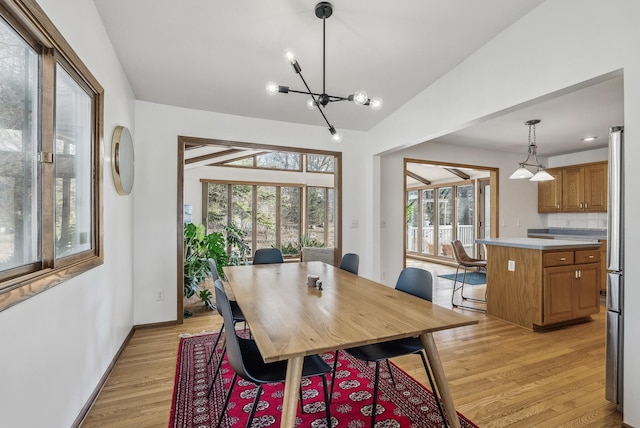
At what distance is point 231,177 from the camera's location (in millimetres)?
7684

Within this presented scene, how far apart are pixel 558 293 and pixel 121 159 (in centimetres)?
431

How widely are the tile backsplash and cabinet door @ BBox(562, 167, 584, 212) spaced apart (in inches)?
11.2

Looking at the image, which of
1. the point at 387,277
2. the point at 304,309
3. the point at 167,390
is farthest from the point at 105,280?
the point at 387,277

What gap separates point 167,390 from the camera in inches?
85.3

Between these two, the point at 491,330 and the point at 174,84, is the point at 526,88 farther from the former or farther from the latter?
the point at 174,84

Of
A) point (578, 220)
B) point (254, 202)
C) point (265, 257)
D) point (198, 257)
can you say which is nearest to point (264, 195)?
point (254, 202)

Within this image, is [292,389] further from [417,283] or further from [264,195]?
[264,195]

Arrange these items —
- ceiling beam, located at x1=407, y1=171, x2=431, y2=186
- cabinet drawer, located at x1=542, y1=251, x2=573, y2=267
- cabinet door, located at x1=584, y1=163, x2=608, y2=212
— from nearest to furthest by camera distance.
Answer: cabinet drawer, located at x1=542, y1=251, x2=573, y2=267 < cabinet door, located at x1=584, y1=163, x2=608, y2=212 < ceiling beam, located at x1=407, y1=171, x2=431, y2=186

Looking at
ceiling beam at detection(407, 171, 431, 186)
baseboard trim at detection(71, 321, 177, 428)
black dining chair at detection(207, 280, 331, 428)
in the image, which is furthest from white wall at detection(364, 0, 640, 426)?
ceiling beam at detection(407, 171, 431, 186)

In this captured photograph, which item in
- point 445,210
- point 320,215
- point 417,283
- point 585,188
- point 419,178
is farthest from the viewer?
point 419,178

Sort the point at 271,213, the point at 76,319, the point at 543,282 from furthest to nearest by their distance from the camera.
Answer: the point at 271,213, the point at 543,282, the point at 76,319

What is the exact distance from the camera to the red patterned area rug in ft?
6.01

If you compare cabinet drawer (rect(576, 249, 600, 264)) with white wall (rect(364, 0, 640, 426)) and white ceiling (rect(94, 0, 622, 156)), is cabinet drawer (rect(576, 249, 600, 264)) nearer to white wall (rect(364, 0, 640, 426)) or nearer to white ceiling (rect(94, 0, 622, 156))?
white ceiling (rect(94, 0, 622, 156))

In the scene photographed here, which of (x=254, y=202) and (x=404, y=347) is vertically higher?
(x=254, y=202)
